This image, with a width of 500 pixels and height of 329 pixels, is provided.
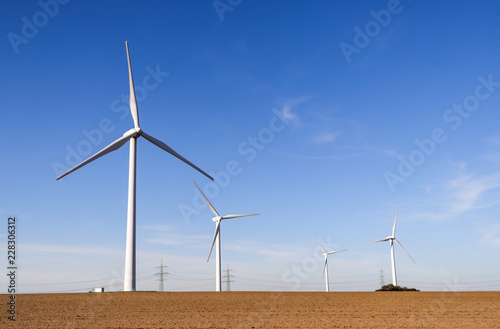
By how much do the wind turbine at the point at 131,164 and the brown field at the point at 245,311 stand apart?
92.9 inches

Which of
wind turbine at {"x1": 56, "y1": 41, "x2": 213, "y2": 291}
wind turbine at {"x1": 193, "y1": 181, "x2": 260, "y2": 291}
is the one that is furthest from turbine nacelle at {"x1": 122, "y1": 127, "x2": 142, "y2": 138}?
wind turbine at {"x1": 193, "y1": 181, "x2": 260, "y2": 291}

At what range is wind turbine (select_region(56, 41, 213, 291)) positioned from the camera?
165ft

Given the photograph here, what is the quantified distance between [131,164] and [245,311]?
64.4 feet

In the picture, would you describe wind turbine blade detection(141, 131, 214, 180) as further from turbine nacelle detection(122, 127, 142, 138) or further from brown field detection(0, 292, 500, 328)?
brown field detection(0, 292, 500, 328)

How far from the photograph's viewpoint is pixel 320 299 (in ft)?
180

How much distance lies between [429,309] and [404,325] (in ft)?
38.2

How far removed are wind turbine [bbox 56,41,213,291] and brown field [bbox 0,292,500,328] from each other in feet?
7.74

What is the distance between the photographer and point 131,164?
174 feet

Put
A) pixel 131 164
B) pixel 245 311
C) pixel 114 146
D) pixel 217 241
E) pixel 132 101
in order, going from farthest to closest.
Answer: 1. pixel 217 241
2. pixel 132 101
3. pixel 114 146
4. pixel 131 164
5. pixel 245 311

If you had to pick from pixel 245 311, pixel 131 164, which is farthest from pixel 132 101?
pixel 245 311

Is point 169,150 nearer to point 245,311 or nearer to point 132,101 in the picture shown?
point 132,101

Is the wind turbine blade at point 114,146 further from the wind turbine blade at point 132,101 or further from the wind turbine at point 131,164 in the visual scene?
the wind turbine blade at point 132,101

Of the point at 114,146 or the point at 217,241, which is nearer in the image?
the point at 114,146

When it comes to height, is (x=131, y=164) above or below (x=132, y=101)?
below
